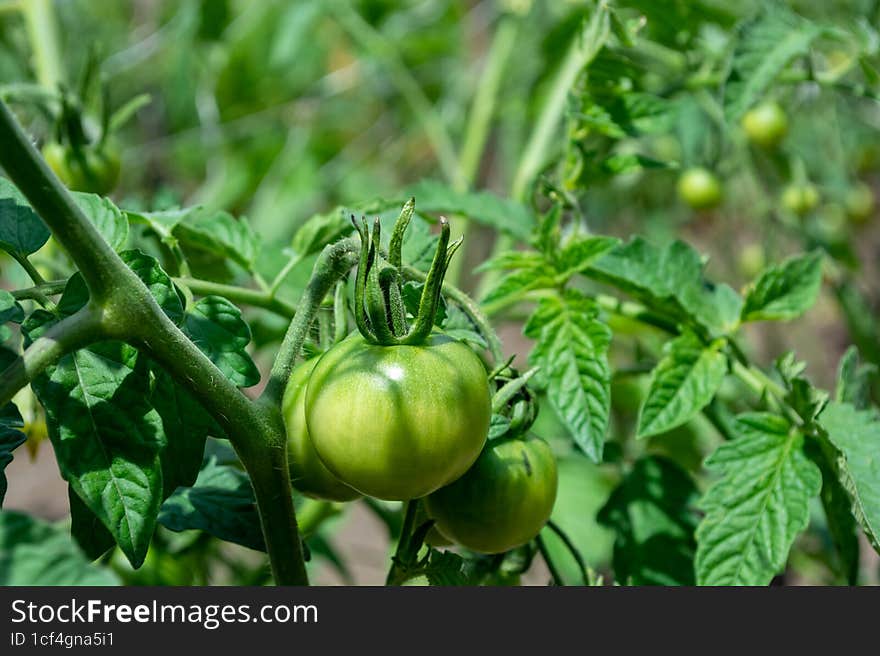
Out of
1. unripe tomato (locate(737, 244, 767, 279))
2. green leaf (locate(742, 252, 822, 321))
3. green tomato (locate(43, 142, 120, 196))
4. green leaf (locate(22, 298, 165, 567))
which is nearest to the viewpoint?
green leaf (locate(22, 298, 165, 567))

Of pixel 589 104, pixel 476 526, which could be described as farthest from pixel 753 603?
pixel 589 104

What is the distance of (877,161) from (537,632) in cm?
229

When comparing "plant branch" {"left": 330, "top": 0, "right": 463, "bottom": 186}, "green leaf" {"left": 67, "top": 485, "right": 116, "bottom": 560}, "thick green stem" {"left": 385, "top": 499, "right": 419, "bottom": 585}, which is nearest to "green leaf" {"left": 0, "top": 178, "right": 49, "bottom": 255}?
"green leaf" {"left": 67, "top": 485, "right": 116, "bottom": 560}

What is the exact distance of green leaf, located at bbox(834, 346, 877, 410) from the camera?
871 millimetres

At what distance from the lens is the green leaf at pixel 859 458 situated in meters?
0.69

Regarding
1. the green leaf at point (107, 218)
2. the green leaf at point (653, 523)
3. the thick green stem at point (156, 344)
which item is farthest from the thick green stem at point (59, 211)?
the green leaf at point (653, 523)

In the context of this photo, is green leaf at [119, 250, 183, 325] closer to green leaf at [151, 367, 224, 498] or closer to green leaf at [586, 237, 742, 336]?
green leaf at [151, 367, 224, 498]

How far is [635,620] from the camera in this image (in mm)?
638

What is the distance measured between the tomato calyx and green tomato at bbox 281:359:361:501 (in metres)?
Result: 0.08

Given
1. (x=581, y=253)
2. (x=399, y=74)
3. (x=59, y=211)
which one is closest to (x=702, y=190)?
(x=399, y=74)

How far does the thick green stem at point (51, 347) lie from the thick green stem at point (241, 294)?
0.18 metres

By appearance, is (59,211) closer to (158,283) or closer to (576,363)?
(158,283)

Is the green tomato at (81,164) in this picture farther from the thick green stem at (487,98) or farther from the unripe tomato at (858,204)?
the unripe tomato at (858,204)

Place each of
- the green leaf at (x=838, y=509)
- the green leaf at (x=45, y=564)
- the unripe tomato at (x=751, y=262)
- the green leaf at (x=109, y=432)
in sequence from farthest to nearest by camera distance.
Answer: the unripe tomato at (x=751, y=262), the green leaf at (x=838, y=509), the green leaf at (x=109, y=432), the green leaf at (x=45, y=564)
